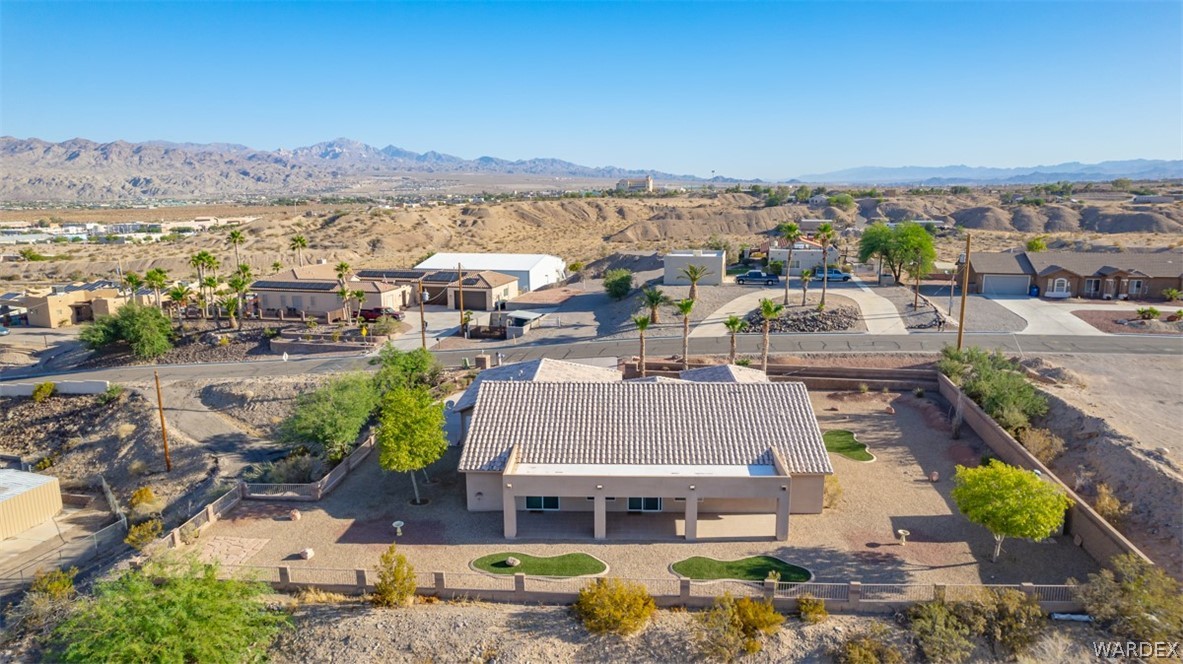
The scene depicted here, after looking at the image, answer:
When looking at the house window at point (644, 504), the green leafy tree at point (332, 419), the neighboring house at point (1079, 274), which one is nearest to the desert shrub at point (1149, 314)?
the neighboring house at point (1079, 274)

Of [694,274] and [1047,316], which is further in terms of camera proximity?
[1047,316]

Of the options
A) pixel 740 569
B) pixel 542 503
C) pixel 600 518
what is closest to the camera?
pixel 740 569

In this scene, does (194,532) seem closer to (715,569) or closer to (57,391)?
(715,569)

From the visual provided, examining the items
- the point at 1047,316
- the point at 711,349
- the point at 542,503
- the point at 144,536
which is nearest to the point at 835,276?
the point at 1047,316

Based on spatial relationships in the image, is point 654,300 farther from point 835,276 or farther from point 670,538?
point 835,276

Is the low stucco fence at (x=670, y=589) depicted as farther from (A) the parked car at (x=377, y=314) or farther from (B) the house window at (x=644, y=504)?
(A) the parked car at (x=377, y=314)

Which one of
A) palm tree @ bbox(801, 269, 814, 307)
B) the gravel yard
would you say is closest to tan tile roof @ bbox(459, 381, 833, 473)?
palm tree @ bbox(801, 269, 814, 307)
